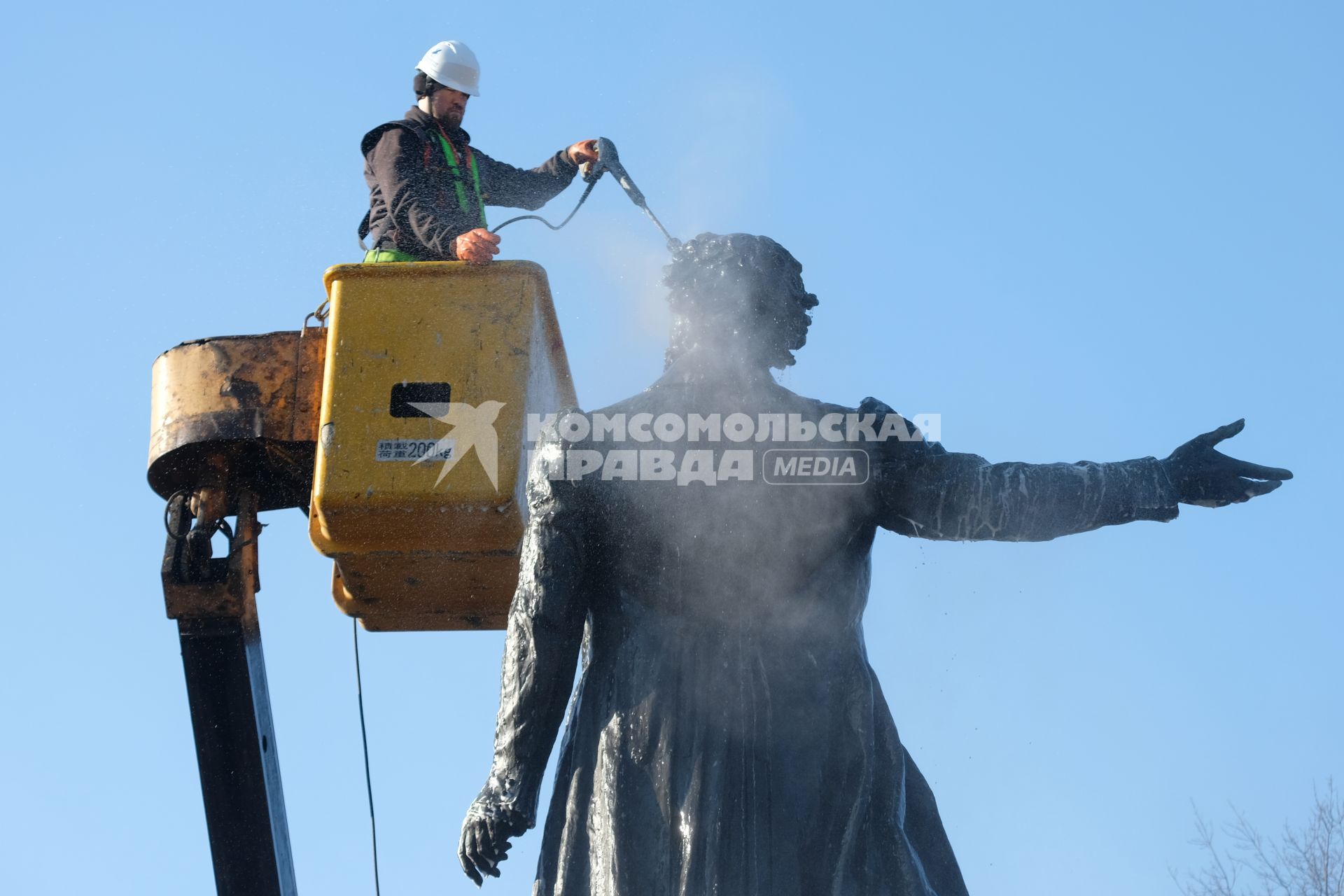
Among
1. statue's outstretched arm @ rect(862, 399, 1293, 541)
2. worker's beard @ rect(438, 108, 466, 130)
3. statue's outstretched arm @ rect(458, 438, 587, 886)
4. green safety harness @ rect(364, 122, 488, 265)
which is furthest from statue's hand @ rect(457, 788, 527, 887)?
worker's beard @ rect(438, 108, 466, 130)

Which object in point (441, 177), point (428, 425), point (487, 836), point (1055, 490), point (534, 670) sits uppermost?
point (441, 177)

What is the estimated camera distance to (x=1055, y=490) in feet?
16.7

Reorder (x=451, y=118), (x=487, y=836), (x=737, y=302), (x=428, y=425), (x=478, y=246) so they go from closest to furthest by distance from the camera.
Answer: (x=487, y=836) → (x=737, y=302) → (x=428, y=425) → (x=478, y=246) → (x=451, y=118)

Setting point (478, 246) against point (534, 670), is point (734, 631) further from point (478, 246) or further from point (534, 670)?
point (478, 246)

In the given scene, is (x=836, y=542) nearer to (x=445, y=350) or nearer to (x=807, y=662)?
(x=807, y=662)

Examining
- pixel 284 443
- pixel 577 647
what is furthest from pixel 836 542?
pixel 284 443

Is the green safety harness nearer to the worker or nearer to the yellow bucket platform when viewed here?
the worker

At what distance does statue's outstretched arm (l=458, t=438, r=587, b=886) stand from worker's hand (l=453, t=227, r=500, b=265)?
173 cm

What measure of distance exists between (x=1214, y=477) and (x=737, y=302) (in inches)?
47.0

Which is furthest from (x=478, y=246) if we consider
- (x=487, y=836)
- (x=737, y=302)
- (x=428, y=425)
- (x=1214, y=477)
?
(x=1214, y=477)

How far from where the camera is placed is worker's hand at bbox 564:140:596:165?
787cm

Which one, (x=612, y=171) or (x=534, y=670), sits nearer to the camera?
(x=534, y=670)

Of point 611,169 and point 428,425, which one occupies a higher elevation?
point 611,169

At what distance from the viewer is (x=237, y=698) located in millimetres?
7727
